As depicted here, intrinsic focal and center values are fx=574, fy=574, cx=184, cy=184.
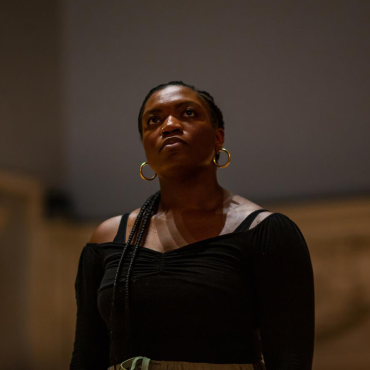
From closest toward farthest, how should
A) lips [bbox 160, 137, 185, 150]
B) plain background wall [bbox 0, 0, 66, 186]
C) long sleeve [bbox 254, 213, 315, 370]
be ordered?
long sleeve [bbox 254, 213, 315, 370], lips [bbox 160, 137, 185, 150], plain background wall [bbox 0, 0, 66, 186]

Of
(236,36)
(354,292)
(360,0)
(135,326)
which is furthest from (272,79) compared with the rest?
(135,326)

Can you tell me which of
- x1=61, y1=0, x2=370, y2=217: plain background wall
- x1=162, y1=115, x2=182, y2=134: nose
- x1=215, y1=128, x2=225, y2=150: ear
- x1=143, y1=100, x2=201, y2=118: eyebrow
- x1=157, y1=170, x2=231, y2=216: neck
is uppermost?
x1=61, y1=0, x2=370, y2=217: plain background wall

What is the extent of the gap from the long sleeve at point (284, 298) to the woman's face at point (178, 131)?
0.19 metres

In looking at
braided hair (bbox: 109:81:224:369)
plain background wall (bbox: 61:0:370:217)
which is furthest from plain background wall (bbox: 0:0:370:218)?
braided hair (bbox: 109:81:224:369)

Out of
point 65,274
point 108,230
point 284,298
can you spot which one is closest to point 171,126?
point 108,230

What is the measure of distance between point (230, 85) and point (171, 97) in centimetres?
115

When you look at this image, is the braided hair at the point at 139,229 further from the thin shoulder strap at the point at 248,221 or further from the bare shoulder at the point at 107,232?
the thin shoulder strap at the point at 248,221

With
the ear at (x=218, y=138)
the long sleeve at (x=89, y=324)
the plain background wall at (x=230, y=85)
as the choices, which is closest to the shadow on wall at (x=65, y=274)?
the plain background wall at (x=230, y=85)

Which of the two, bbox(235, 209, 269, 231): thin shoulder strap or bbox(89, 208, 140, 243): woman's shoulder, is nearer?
bbox(235, 209, 269, 231): thin shoulder strap

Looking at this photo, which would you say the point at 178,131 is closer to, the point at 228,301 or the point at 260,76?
the point at 228,301

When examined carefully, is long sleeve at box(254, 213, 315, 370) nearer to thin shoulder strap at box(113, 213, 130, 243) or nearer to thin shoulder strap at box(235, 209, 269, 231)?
thin shoulder strap at box(235, 209, 269, 231)

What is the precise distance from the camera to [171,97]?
1.08 meters

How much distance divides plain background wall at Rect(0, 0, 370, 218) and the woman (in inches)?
43.3

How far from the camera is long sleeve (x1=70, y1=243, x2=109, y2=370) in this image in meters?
1.06
